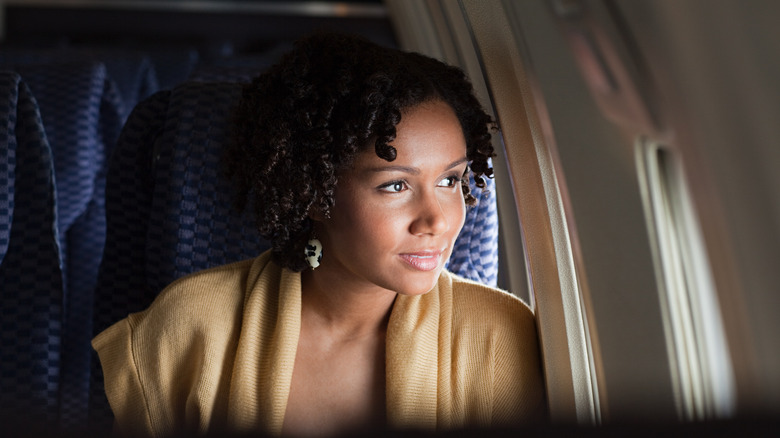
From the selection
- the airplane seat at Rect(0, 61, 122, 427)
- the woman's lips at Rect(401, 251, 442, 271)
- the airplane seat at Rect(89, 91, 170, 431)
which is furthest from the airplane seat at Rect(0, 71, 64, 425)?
the woman's lips at Rect(401, 251, 442, 271)

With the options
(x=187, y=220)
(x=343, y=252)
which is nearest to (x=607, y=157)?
(x=343, y=252)

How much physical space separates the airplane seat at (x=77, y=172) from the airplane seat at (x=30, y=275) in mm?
236

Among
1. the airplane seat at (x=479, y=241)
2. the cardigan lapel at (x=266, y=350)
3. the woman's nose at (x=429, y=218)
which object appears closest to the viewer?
the woman's nose at (x=429, y=218)

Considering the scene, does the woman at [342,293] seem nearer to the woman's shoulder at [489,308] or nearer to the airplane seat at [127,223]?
the woman's shoulder at [489,308]

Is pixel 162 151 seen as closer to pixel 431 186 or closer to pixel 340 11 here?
pixel 431 186

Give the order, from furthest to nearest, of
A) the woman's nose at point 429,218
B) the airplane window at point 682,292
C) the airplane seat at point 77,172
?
the airplane seat at point 77,172, the woman's nose at point 429,218, the airplane window at point 682,292

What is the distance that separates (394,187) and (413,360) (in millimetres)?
324

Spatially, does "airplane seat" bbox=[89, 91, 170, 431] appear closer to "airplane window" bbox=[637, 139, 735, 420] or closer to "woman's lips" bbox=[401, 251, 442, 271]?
"woman's lips" bbox=[401, 251, 442, 271]

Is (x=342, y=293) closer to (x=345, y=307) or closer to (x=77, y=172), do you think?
(x=345, y=307)

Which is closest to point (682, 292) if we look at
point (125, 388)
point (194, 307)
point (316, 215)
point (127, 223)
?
point (316, 215)

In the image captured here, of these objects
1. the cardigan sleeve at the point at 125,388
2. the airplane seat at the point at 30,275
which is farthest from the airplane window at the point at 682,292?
the airplane seat at the point at 30,275

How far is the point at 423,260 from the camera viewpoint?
1221 millimetres

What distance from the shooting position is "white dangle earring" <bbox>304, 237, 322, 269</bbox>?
1.37m

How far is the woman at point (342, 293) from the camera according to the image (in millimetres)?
1232
